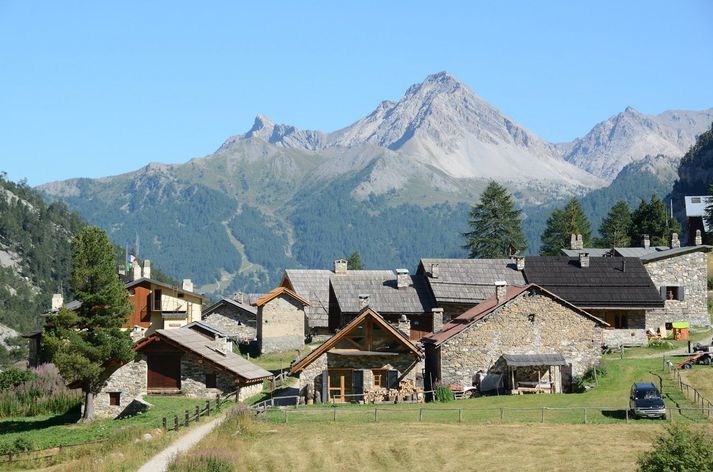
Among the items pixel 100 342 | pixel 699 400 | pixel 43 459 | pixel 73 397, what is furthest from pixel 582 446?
pixel 73 397

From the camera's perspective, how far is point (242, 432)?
1800 inches

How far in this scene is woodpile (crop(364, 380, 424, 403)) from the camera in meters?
56.6

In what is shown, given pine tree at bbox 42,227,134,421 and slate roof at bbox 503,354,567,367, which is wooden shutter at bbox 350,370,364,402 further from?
pine tree at bbox 42,227,134,421

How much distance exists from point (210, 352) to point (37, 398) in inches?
494

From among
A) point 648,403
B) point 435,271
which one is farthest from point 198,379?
point 648,403

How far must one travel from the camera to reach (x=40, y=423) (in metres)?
60.2

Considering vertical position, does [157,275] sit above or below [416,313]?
above

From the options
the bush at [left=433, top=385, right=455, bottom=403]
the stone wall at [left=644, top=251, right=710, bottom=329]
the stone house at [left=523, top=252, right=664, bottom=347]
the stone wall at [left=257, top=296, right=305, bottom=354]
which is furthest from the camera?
the stone wall at [left=257, top=296, right=305, bottom=354]

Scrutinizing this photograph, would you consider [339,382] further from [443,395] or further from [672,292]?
[672,292]

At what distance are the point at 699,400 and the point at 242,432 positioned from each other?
20.8 m

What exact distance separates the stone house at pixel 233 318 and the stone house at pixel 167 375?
102ft

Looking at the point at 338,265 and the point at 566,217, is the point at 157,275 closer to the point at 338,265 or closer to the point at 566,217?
the point at 566,217

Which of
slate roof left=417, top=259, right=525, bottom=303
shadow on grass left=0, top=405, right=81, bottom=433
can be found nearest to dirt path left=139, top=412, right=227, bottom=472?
shadow on grass left=0, top=405, right=81, bottom=433

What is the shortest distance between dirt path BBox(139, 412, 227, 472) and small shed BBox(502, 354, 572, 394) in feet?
52.0
